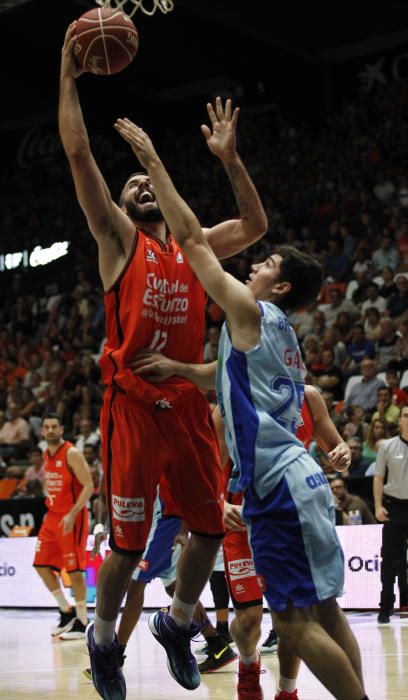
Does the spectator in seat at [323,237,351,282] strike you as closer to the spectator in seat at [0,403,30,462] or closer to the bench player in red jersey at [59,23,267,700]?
the spectator in seat at [0,403,30,462]

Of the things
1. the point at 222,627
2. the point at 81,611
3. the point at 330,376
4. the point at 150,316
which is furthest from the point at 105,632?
the point at 330,376

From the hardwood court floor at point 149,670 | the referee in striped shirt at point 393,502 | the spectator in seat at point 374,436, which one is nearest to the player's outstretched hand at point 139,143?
the hardwood court floor at point 149,670

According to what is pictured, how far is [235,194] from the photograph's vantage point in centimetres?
535

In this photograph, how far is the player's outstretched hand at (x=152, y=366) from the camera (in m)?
4.91

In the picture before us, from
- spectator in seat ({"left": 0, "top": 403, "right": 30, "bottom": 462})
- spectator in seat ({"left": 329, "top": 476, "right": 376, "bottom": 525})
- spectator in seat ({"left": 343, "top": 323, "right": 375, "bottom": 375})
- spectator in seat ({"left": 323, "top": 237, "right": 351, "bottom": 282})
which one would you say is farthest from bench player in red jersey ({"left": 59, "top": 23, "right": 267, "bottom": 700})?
spectator in seat ({"left": 0, "top": 403, "right": 30, "bottom": 462})

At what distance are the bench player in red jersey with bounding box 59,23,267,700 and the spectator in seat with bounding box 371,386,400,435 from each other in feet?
25.5

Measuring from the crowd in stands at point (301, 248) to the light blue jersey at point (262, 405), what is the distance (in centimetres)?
743

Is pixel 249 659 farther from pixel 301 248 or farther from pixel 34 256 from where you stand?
pixel 34 256

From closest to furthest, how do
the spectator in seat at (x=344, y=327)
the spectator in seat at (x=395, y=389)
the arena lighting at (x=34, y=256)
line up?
the spectator in seat at (x=395, y=389) < the spectator in seat at (x=344, y=327) < the arena lighting at (x=34, y=256)

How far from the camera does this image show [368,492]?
1204 centimetres

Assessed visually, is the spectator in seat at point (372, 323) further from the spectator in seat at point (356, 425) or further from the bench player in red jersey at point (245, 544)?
the bench player in red jersey at point (245, 544)

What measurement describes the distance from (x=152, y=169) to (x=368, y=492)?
26.4ft

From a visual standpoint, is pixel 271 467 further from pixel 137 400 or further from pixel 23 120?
pixel 23 120

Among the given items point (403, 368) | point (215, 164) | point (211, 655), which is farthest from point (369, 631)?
Answer: point (215, 164)
